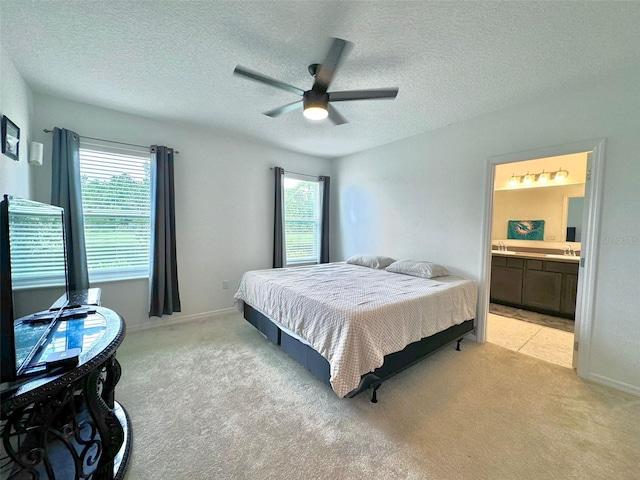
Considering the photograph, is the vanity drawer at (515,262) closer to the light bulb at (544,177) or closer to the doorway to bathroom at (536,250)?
the doorway to bathroom at (536,250)

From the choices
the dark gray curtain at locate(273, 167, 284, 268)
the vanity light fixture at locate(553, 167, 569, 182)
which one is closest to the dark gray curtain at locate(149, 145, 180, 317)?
the dark gray curtain at locate(273, 167, 284, 268)

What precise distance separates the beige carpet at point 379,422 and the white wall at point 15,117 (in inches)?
68.4

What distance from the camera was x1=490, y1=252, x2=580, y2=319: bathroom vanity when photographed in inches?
140

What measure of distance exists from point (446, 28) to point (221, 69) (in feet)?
5.52

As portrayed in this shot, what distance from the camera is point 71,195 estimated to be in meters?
2.67

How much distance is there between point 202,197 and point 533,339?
14.9 ft

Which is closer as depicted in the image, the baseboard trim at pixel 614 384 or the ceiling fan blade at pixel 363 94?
the ceiling fan blade at pixel 363 94

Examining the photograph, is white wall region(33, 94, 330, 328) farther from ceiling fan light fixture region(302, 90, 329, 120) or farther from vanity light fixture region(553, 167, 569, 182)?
vanity light fixture region(553, 167, 569, 182)

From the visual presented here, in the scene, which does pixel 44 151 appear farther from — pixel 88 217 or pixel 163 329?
pixel 163 329

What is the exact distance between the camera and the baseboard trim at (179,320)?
318 centimetres

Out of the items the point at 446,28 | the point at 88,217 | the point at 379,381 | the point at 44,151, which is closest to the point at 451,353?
the point at 379,381

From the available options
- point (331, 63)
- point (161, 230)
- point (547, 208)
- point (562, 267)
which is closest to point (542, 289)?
point (562, 267)

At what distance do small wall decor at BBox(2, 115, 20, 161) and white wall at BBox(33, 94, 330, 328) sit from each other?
0.74 metres

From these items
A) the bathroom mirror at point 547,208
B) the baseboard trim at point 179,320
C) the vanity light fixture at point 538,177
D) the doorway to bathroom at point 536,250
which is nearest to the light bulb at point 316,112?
the doorway to bathroom at point 536,250
